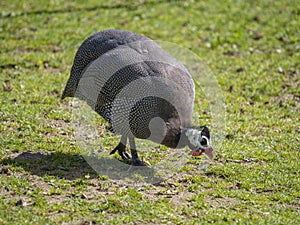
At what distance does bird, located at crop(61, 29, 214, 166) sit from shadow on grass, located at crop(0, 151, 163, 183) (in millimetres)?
195

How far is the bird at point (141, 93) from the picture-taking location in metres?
5.93

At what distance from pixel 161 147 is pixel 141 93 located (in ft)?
4.46

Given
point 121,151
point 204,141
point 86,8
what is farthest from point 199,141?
point 86,8

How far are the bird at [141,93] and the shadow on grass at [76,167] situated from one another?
0.19 m

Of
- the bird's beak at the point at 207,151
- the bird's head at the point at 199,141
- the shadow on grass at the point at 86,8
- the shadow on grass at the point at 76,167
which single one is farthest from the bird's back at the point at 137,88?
the shadow on grass at the point at 86,8

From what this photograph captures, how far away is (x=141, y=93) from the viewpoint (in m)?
5.98

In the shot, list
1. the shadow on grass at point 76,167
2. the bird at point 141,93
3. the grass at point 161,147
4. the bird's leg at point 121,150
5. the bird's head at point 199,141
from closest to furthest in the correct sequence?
the grass at point 161,147 < the bird's head at point 199,141 < the bird at point 141,93 < the shadow on grass at point 76,167 < the bird's leg at point 121,150

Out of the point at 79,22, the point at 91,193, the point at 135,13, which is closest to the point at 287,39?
the point at 135,13

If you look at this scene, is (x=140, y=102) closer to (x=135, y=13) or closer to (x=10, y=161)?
(x=10, y=161)

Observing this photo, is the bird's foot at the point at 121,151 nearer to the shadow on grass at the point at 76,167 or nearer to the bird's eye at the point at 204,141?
the shadow on grass at the point at 76,167

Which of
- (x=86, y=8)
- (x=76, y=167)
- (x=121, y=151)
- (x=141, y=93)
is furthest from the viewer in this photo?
(x=86, y=8)

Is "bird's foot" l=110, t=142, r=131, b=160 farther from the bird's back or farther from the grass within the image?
the bird's back

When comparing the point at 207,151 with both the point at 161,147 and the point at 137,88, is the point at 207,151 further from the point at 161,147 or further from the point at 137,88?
A: the point at 161,147

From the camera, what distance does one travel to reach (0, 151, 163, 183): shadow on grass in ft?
20.3
